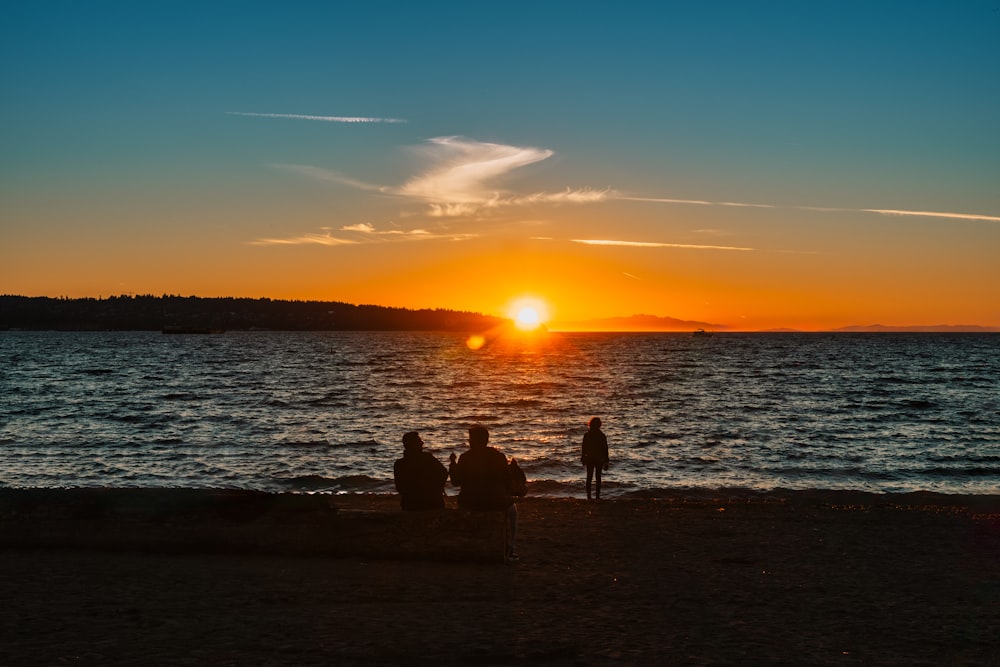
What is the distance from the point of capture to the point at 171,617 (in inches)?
367

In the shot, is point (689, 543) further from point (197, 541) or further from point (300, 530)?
point (197, 541)

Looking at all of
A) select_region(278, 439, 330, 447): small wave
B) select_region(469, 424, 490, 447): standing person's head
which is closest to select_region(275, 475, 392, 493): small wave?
select_region(278, 439, 330, 447): small wave

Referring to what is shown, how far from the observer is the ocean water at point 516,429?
92.5 feet

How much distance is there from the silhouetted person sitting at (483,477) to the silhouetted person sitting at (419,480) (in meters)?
0.35

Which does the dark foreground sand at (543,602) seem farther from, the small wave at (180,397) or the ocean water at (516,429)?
the small wave at (180,397)

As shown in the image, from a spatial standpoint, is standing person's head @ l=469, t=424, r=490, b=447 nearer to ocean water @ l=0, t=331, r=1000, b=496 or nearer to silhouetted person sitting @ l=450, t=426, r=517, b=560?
silhouetted person sitting @ l=450, t=426, r=517, b=560

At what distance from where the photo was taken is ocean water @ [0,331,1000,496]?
2820 centimetres

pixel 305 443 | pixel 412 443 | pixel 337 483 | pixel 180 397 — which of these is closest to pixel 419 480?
pixel 412 443

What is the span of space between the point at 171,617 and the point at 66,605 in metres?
1.30

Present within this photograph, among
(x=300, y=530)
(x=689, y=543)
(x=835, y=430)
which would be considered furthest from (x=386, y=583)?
(x=835, y=430)

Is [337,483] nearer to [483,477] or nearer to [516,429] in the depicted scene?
[483,477]

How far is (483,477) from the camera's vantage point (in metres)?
Answer: 12.1

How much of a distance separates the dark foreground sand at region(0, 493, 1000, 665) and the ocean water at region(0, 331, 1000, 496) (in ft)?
36.4

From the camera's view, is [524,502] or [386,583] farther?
[524,502]
